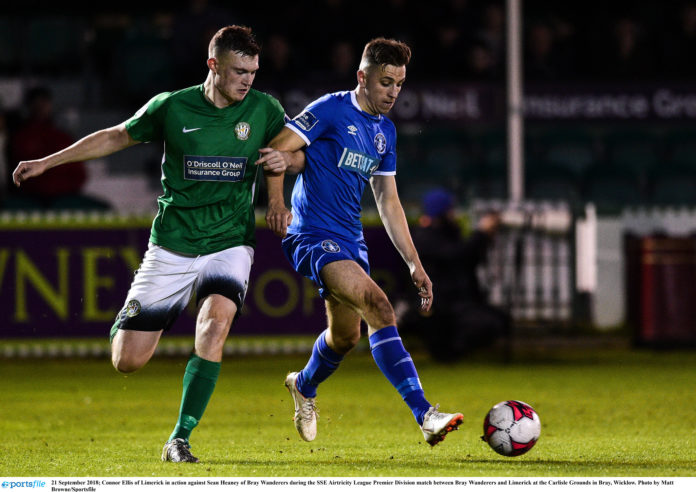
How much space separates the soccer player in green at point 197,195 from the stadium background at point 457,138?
18.9ft

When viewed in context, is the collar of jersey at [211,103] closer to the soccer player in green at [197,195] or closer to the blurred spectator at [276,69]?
the soccer player in green at [197,195]

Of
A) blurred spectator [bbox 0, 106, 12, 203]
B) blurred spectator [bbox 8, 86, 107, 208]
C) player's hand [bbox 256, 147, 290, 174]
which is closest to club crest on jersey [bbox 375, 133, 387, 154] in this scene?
player's hand [bbox 256, 147, 290, 174]

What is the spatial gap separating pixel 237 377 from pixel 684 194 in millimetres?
6976

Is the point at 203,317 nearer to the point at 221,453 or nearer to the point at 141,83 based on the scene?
the point at 221,453

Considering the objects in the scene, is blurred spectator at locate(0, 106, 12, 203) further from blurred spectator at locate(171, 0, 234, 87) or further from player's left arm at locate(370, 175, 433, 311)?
player's left arm at locate(370, 175, 433, 311)

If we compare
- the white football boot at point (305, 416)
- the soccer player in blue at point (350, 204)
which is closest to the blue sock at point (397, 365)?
the soccer player in blue at point (350, 204)

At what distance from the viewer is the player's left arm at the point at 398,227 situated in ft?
21.0

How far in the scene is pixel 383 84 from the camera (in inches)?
254

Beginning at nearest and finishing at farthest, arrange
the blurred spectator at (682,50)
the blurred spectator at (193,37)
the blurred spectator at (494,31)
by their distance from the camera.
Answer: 1. the blurred spectator at (193,37)
2. the blurred spectator at (682,50)
3. the blurred spectator at (494,31)

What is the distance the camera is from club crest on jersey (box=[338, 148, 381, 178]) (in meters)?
6.54

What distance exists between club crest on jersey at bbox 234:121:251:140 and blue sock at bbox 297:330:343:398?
1208mm

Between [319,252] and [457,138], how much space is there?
9.35 metres

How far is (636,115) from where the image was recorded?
15.0 m

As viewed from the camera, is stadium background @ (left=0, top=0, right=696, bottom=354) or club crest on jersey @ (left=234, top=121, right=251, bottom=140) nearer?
club crest on jersey @ (left=234, top=121, right=251, bottom=140)
